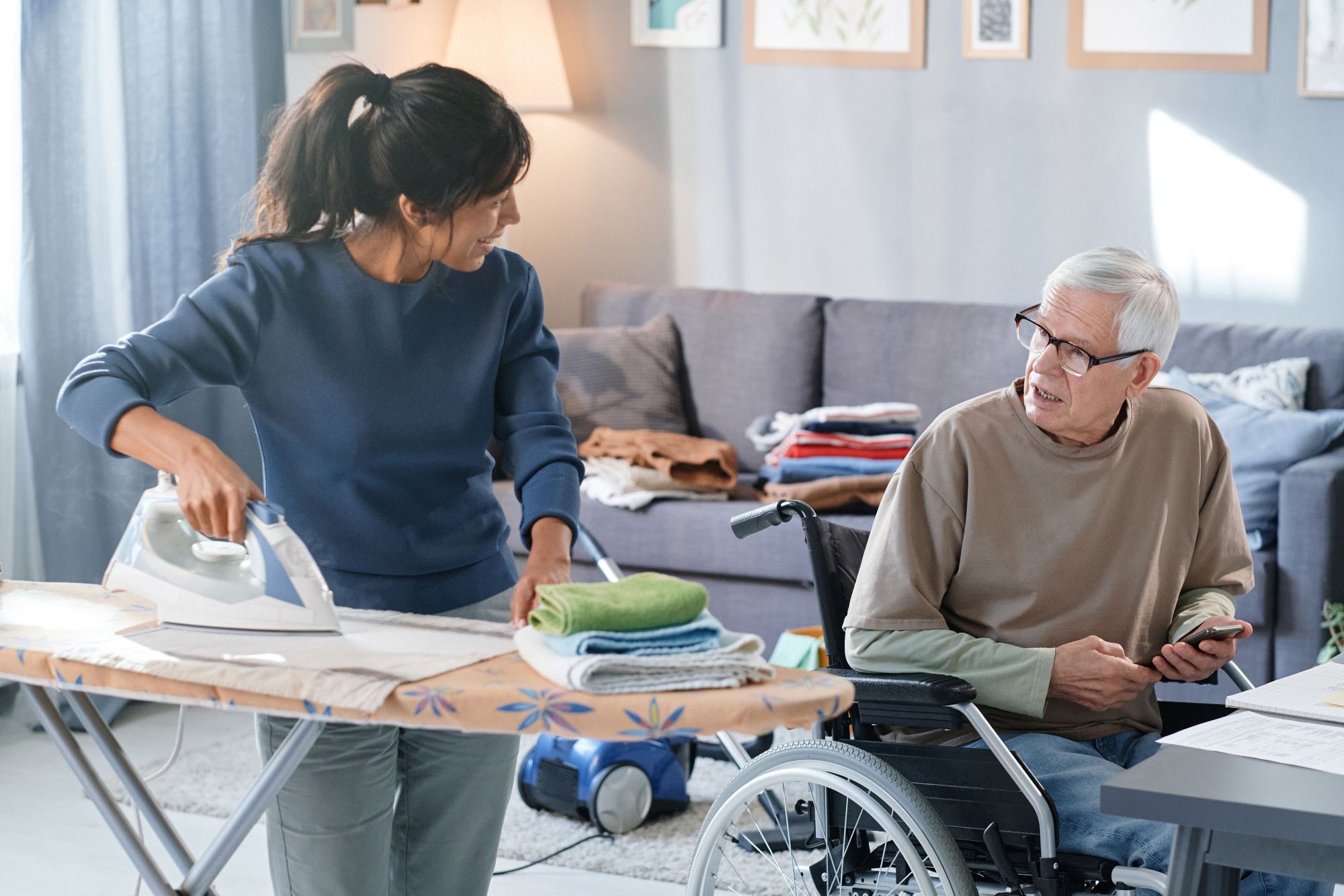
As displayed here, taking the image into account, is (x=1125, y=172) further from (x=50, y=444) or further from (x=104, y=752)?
(x=104, y=752)

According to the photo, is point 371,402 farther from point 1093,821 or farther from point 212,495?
point 1093,821

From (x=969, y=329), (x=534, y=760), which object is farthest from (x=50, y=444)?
(x=969, y=329)

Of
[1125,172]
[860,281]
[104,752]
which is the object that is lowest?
[104,752]

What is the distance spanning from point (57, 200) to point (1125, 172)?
274 cm

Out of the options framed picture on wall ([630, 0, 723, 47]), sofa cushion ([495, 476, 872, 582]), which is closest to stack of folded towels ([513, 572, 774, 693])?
sofa cushion ([495, 476, 872, 582])

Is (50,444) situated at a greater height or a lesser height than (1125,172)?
lesser

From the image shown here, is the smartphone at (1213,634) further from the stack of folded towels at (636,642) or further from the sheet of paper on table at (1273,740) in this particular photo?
the stack of folded towels at (636,642)

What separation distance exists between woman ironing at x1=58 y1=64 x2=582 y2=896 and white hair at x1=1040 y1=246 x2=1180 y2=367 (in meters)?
0.69

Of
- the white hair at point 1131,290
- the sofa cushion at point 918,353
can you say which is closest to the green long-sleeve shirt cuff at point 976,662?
the white hair at point 1131,290

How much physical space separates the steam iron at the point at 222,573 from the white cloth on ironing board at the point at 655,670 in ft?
0.86

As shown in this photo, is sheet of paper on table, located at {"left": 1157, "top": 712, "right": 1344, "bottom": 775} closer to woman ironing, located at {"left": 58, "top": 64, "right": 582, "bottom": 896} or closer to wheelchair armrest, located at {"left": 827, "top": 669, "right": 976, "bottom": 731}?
wheelchair armrest, located at {"left": 827, "top": 669, "right": 976, "bottom": 731}

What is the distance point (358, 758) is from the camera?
1457mm

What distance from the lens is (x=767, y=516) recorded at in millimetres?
1862

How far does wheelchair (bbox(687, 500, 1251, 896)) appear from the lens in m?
1.53
